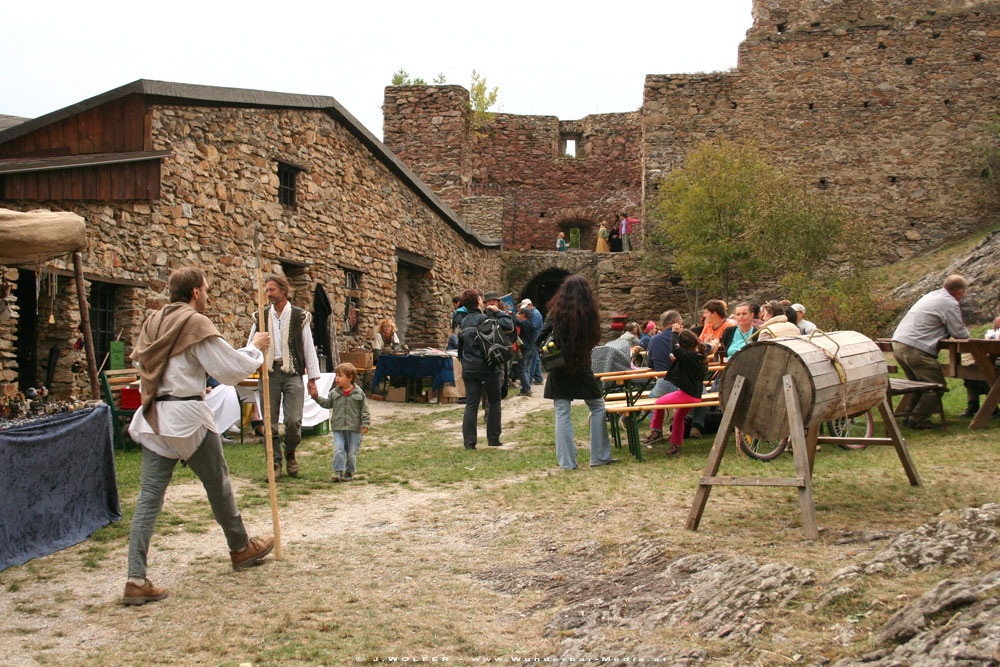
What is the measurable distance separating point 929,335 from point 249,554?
6497mm

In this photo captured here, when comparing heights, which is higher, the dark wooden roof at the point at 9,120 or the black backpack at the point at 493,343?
the dark wooden roof at the point at 9,120

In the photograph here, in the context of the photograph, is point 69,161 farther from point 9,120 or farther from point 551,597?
point 551,597

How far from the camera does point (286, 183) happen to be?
42.0ft

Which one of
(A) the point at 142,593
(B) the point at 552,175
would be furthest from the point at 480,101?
(A) the point at 142,593

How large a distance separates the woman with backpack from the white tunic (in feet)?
14.1

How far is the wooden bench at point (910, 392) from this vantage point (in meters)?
7.39

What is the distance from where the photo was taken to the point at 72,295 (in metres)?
9.00

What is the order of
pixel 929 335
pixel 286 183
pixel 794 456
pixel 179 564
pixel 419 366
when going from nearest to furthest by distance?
pixel 794 456 < pixel 179 564 < pixel 929 335 < pixel 286 183 < pixel 419 366

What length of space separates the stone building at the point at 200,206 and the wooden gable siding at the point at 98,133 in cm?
1

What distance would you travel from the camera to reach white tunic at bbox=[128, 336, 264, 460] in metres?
4.41

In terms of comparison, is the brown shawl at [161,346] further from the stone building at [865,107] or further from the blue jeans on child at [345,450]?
the stone building at [865,107]

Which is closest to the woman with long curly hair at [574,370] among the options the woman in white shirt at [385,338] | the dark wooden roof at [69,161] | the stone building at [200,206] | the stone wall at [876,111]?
the stone building at [200,206]

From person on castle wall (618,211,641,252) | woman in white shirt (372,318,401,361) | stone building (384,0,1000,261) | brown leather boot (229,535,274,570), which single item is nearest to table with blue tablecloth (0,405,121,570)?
Result: brown leather boot (229,535,274,570)

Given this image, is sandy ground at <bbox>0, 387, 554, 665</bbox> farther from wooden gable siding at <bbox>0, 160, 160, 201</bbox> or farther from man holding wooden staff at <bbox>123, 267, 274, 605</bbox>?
wooden gable siding at <bbox>0, 160, 160, 201</bbox>
